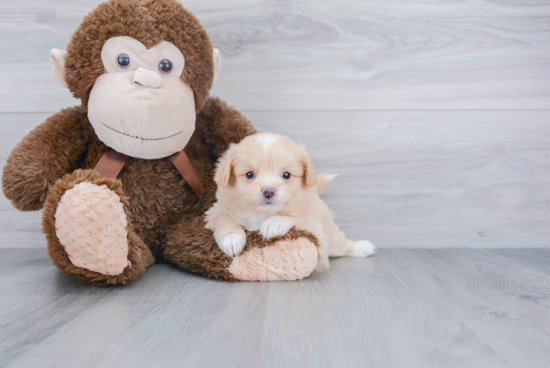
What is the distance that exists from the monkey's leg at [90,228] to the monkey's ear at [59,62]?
32 centimetres

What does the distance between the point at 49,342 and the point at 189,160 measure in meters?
0.64

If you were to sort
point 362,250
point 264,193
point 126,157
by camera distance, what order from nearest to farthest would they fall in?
point 264,193, point 126,157, point 362,250

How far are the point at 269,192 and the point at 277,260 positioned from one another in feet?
0.57

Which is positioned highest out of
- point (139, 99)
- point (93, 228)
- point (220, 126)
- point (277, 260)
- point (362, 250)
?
point (139, 99)

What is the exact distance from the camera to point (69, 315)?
0.77 meters

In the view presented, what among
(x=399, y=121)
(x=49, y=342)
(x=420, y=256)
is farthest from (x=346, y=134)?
(x=49, y=342)

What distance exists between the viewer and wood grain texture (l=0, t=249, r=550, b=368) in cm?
61

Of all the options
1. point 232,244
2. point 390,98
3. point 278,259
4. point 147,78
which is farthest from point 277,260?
point 390,98

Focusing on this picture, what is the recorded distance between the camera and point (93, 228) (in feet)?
2.83

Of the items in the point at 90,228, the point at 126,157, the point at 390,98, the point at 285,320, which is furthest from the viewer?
the point at 390,98

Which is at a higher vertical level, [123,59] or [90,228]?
[123,59]

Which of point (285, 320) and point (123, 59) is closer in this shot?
point (285, 320)

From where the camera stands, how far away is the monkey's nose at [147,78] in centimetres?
98

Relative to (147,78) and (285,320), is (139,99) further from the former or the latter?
(285,320)
